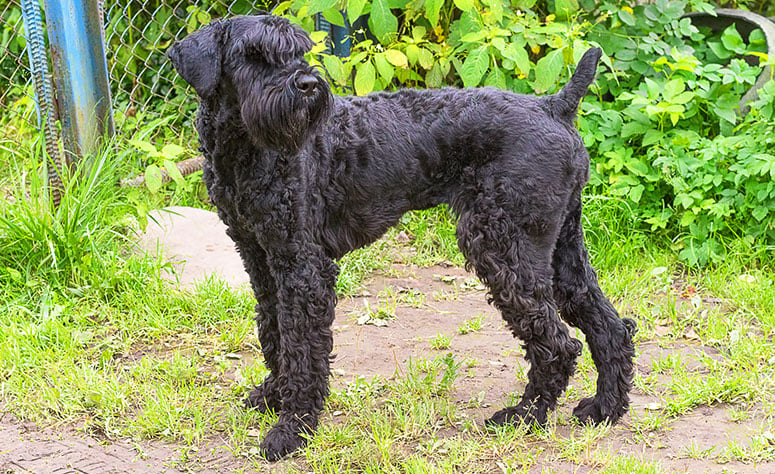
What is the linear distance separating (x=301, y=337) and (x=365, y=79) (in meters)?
2.19

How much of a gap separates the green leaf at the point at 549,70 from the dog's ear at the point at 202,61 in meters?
2.41

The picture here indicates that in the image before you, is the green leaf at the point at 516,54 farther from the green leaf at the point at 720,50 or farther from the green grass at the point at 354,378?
the green leaf at the point at 720,50

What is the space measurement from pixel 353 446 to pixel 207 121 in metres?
1.47

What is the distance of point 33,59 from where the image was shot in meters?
A: 4.60

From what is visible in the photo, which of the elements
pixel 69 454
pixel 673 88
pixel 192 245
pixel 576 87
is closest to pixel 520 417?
pixel 576 87

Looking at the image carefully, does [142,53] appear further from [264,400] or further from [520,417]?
[520,417]

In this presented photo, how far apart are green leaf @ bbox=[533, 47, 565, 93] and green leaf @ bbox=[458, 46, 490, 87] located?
13.2 inches

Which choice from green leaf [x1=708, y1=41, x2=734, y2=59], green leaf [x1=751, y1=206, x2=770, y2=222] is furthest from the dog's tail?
green leaf [x1=708, y1=41, x2=734, y2=59]

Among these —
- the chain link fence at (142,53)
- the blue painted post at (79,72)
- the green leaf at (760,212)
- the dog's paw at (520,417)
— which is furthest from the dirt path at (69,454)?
the green leaf at (760,212)

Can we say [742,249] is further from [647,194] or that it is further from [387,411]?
[387,411]

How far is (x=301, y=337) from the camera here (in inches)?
126

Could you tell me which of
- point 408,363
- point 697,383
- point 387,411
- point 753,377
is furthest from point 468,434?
point 753,377

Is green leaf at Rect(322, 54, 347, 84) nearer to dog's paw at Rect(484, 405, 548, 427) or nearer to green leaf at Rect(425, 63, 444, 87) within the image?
green leaf at Rect(425, 63, 444, 87)

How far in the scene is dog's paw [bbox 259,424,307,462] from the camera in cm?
320
